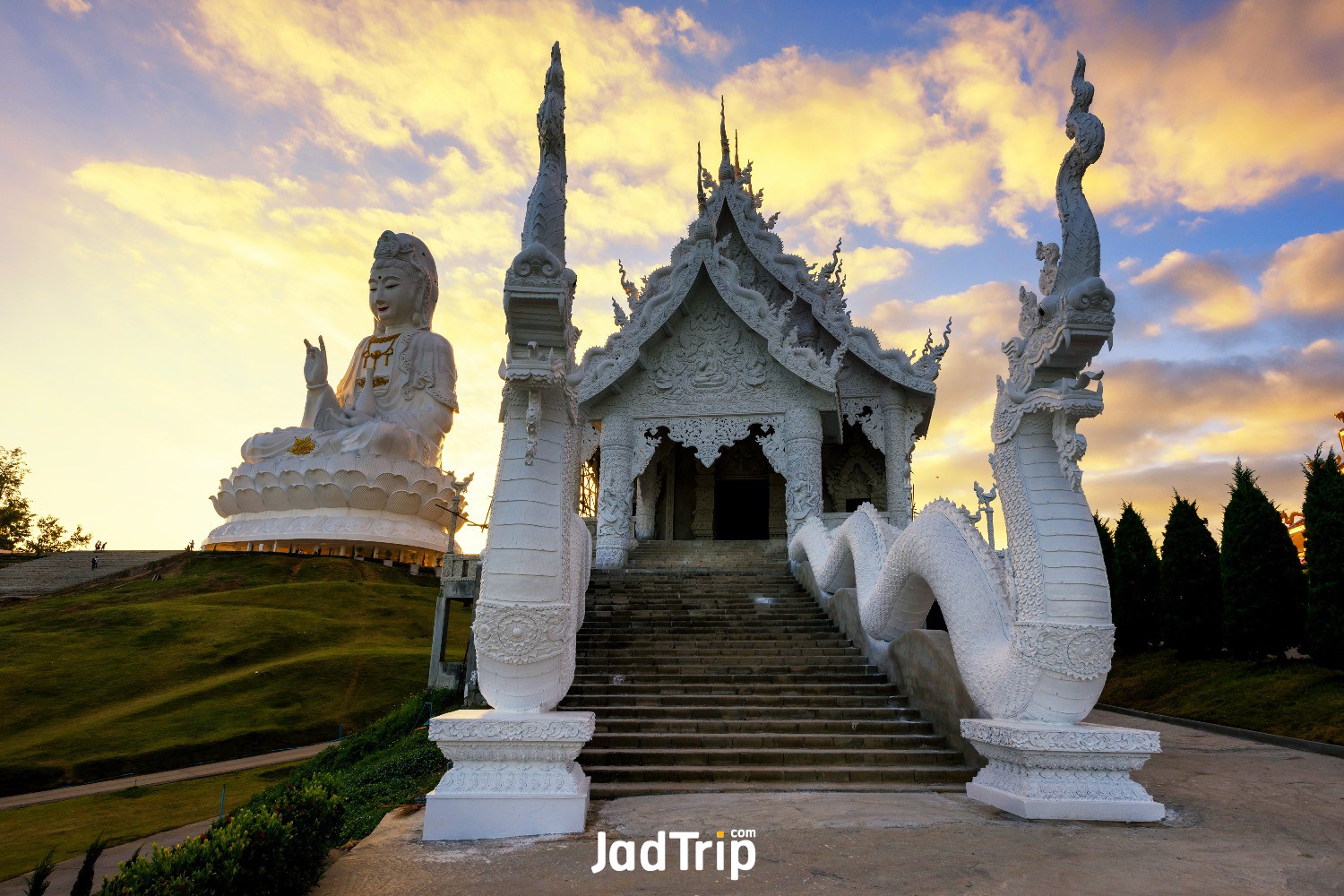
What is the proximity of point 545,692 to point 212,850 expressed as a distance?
2.31 metres

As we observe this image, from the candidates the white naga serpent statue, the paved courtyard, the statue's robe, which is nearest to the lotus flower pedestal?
the statue's robe

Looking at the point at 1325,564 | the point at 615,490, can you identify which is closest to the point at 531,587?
the point at 615,490

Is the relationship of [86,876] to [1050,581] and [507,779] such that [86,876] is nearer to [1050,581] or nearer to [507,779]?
[507,779]

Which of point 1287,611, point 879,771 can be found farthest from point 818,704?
point 1287,611

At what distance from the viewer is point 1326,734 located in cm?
746

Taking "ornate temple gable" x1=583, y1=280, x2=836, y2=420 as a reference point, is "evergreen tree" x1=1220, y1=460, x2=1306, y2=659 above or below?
below

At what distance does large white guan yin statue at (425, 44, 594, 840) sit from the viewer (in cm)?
437

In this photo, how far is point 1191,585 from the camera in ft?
37.6

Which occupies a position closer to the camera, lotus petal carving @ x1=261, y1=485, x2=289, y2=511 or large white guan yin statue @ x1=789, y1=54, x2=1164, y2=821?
large white guan yin statue @ x1=789, y1=54, x2=1164, y2=821

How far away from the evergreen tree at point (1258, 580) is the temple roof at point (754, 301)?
5539 mm

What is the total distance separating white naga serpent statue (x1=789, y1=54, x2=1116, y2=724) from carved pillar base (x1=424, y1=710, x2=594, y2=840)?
300 centimetres

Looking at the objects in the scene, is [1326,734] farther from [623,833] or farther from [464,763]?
[464,763]

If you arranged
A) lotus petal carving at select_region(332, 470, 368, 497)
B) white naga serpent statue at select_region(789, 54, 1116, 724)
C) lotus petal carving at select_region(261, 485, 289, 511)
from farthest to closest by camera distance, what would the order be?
lotus petal carving at select_region(261, 485, 289, 511) < lotus petal carving at select_region(332, 470, 368, 497) < white naga serpent statue at select_region(789, 54, 1116, 724)

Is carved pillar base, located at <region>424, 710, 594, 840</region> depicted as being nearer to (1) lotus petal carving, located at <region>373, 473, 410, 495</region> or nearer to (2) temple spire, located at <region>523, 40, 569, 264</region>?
(2) temple spire, located at <region>523, 40, 569, 264</region>
